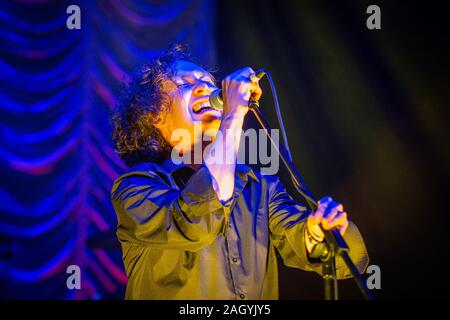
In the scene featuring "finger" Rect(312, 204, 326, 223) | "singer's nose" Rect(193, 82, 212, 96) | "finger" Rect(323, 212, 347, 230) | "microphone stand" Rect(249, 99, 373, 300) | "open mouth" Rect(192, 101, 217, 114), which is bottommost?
"microphone stand" Rect(249, 99, 373, 300)

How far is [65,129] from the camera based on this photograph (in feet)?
8.59

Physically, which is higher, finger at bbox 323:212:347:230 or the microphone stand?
finger at bbox 323:212:347:230

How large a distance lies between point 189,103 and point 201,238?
0.76m

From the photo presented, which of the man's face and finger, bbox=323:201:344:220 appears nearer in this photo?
finger, bbox=323:201:344:220

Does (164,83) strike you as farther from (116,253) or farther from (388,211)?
(388,211)

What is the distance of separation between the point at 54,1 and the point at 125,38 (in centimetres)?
46


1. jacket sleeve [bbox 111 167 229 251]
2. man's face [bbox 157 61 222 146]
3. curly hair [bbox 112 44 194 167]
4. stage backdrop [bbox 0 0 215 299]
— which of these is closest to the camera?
jacket sleeve [bbox 111 167 229 251]

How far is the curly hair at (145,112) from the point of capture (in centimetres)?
204

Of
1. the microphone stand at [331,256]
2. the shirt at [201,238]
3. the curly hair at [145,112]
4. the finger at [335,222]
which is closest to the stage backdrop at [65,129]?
the curly hair at [145,112]

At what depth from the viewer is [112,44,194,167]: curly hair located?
6.69ft

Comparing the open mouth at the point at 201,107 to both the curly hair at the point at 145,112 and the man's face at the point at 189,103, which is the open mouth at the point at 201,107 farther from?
the curly hair at the point at 145,112

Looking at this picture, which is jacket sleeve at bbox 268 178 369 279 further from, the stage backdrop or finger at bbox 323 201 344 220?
the stage backdrop

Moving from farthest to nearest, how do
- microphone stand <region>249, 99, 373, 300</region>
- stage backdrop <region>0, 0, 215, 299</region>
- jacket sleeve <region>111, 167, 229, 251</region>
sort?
stage backdrop <region>0, 0, 215, 299</region>, jacket sleeve <region>111, 167, 229, 251</region>, microphone stand <region>249, 99, 373, 300</region>

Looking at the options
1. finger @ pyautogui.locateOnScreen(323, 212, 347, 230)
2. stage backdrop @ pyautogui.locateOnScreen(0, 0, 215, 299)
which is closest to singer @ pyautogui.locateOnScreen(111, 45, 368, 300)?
finger @ pyautogui.locateOnScreen(323, 212, 347, 230)
